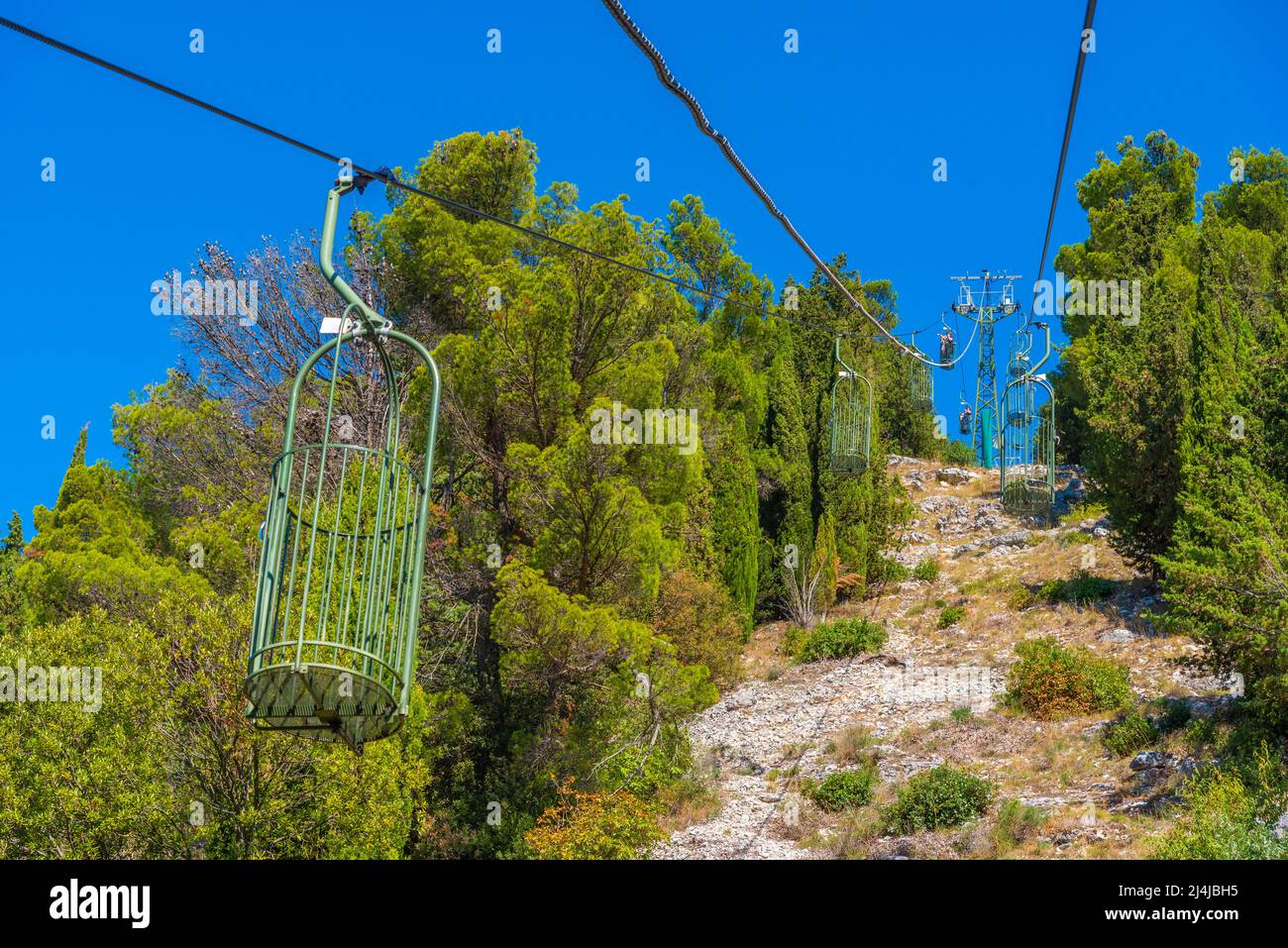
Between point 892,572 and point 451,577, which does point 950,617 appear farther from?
point 451,577

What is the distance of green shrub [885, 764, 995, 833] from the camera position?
53.7ft

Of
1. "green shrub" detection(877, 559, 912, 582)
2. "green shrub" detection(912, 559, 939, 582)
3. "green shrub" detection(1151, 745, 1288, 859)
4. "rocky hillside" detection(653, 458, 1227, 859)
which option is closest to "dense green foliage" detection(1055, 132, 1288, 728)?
"green shrub" detection(1151, 745, 1288, 859)

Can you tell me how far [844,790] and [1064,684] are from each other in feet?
14.3

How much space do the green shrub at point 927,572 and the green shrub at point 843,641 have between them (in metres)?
4.32

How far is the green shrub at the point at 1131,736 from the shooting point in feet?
56.5

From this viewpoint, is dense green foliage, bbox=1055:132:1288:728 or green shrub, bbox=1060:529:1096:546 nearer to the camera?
dense green foliage, bbox=1055:132:1288:728

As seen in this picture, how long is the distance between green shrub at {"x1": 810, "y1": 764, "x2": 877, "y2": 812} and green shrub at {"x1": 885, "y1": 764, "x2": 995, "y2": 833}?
88cm

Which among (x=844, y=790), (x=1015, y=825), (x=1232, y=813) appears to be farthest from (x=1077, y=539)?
(x=1232, y=813)

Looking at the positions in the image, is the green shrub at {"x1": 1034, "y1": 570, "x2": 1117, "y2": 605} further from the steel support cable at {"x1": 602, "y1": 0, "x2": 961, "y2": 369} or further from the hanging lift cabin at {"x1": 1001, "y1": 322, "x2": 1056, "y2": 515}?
the steel support cable at {"x1": 602, "y1": 0, "x2": 961, "y2": 369}

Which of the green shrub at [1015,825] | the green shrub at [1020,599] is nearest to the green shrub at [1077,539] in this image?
the green shrub at [1020,599]

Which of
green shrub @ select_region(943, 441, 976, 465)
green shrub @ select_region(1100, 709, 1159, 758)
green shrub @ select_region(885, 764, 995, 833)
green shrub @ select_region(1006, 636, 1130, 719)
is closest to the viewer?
green shrub @ select_region(885, 764, 995, 833)

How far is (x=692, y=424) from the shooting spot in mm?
19516
